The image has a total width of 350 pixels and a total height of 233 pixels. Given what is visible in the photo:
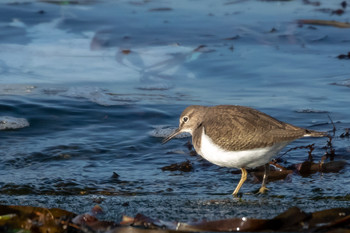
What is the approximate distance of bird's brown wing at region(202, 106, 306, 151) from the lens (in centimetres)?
471

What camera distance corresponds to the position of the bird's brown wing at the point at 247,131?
4.71 m

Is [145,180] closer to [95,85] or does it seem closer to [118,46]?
[95,85]

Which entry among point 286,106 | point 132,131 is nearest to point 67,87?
point 132,131

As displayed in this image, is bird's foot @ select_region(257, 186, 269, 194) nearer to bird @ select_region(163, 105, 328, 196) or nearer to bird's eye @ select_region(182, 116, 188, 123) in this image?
bird @ select_region(163, 105, 328, 196)

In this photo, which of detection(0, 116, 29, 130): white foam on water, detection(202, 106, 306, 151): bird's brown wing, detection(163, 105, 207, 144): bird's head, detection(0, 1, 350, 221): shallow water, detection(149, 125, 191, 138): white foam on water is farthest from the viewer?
detection(0, 116, 29, 130): white foam on water

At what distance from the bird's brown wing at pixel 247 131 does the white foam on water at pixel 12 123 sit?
2.61 metres

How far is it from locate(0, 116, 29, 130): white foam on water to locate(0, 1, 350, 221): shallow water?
72 mm

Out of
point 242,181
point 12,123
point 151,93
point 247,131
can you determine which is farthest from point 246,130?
point 151,93

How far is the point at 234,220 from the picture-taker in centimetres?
362

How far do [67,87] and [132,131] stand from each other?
1516mm

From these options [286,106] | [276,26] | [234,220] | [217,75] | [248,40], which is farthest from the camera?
[276,26]

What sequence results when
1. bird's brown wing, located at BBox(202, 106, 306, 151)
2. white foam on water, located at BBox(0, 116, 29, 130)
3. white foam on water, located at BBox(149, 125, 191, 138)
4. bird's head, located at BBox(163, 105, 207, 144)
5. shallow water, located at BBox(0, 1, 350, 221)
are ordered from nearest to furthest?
bird's brown wing, located at BBox(202, 106, 306, 151) < shallow water, located at BBox(0, 1, 350, 221) < bird's head, located at BBox(163, 105, 207, 144) < white foam on water, located at BBox(149, 125, 191, 138) < white foam on water, located at BBox(0, 116, 29, 130)

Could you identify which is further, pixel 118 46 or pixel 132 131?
pixel 118 46

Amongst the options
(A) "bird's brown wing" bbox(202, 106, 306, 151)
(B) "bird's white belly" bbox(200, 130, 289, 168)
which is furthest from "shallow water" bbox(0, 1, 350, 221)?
(A) "bird's brown wing" bbox(202, 106, 306, 151)
